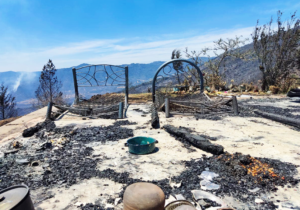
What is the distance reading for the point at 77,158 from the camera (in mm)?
4539

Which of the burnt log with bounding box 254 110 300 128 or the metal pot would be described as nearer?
the metal pot

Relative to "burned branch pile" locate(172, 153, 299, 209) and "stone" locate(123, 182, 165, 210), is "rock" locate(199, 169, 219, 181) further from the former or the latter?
"stone" locate(123, 182, 165, 210)

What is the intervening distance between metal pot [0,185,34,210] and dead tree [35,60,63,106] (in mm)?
22071

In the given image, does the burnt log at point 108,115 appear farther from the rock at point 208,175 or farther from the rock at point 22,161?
the rock at point 208,175

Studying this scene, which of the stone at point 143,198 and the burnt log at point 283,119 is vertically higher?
the stone at point 143,198

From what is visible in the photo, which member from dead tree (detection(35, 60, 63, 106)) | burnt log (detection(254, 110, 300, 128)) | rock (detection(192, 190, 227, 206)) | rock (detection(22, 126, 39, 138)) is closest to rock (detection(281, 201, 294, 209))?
rock (detection(192, 190, 227, 206))

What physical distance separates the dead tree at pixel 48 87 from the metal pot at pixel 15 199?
869 inches

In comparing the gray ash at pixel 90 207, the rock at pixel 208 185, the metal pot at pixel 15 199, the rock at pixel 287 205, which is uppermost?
the metal pot at pixel 15 199

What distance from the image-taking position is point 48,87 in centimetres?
2333

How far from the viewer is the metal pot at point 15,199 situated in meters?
1.99

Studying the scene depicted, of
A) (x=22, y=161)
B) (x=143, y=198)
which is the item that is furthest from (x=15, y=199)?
(x=22, y=161)

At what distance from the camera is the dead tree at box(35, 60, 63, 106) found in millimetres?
22052

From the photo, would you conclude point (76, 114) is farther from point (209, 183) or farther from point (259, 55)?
point (259, 55)

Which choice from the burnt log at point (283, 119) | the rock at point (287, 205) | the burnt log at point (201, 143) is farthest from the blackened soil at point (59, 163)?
the burnt log at point (283, 119)
